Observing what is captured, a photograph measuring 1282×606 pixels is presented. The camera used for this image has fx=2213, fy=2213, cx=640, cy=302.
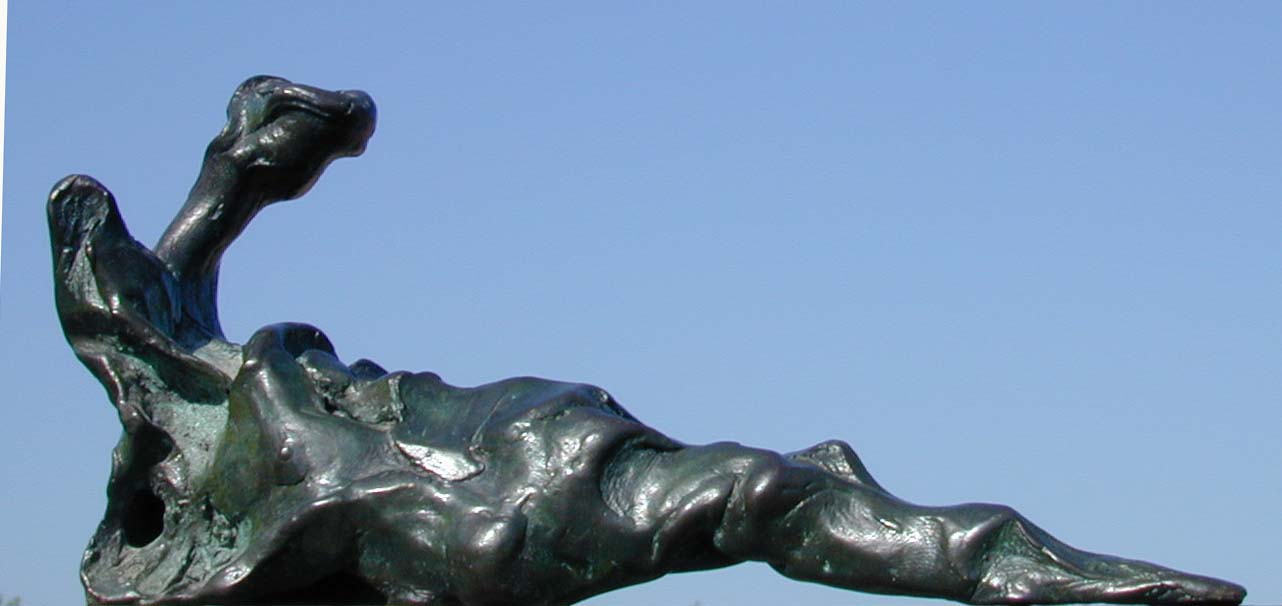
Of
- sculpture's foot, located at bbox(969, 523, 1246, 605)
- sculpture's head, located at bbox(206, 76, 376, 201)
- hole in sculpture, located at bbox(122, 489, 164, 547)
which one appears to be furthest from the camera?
sculpture's head, located at bbox(206, 76, 376, 201)

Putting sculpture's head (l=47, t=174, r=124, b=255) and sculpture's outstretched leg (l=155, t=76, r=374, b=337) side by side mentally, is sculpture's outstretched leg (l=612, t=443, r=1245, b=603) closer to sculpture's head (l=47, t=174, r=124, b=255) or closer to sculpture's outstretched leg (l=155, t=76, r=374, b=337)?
sculpture's outstretched leg (l=155, t=76, r=374, b=337)

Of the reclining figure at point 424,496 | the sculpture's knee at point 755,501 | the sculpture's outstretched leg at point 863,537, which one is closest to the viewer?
the sculpture's outstretched leg at point 863,537

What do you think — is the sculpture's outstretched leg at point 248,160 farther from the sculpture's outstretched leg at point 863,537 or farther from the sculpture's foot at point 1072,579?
the sculpture's foot at point 1072,579

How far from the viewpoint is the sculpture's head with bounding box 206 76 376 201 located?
249 inches

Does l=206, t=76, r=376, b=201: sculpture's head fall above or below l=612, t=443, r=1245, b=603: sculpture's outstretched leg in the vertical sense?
above

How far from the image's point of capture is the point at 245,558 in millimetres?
5516

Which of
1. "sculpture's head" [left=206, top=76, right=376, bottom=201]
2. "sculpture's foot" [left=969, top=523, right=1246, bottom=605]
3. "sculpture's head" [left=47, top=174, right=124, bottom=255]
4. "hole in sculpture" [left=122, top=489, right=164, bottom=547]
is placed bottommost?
"hole in sculpture" [left=122, top=489, right=164, bottom=547]

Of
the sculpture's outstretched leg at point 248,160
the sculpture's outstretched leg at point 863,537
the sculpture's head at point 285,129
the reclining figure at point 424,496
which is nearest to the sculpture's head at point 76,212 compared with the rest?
the reclining figure at point 424,496

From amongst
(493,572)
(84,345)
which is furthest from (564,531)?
(84,345)

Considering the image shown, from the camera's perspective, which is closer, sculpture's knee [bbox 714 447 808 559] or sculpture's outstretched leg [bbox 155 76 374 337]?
sculpture's knee [bbox 714 447 808 559]

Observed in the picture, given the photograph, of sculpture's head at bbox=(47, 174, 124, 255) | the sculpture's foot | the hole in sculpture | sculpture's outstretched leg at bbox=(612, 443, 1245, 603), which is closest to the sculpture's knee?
sculpture's outstretched leg at bbox=(612, 443, 1245, 603)

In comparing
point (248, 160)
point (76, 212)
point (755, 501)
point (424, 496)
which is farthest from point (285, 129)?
point (755, 501)

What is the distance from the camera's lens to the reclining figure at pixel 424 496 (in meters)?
5.16

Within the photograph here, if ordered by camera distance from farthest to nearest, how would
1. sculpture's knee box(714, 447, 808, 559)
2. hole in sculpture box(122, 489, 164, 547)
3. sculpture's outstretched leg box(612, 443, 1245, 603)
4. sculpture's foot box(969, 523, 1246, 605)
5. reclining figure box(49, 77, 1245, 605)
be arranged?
hole in sculpture box(122, 489, 164, 547) < sculpture's knee box(714, 447, 808, 559) < reclining figure box(49, 77, 1245, 605) < sculpture's outstretched leg box(612, 443, 1245, 603) < sculpture's foot box(969, 523, 1246, 605)
